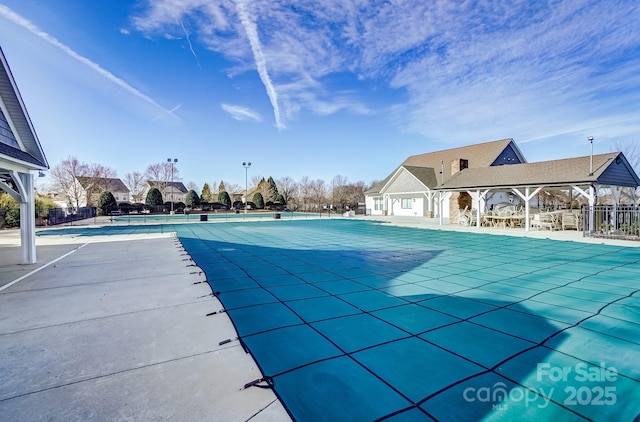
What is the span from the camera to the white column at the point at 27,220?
740 centimetres

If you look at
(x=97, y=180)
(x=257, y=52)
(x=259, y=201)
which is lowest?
(x=259, y=201)

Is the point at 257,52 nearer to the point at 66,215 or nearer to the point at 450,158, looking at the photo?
the point at 66,215

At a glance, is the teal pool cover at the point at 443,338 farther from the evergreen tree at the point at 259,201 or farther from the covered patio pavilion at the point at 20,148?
the evergreen tree at the point at 259,201

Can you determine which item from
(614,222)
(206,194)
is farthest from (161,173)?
(614,222)

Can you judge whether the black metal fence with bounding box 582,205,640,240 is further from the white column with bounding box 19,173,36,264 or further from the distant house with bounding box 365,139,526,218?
the white column with bounding box 19,173,36,264

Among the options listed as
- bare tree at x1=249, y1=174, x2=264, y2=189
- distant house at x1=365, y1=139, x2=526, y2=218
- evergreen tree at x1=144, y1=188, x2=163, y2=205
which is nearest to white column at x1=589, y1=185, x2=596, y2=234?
distant house at x1=365, y1=139, x2=526, y2=218

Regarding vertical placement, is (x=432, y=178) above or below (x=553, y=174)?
above

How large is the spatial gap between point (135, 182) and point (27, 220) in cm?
5221

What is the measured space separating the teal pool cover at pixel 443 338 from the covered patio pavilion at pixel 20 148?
5.14 metres

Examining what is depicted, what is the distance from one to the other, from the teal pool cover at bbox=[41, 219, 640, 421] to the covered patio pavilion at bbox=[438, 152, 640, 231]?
29.1ft

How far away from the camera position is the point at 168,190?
5469 cm

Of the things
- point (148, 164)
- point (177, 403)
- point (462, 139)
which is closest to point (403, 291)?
point (177, 403)

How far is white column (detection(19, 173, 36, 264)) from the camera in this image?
7.40 meters

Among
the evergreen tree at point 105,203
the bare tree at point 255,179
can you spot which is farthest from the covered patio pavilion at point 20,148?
the bare tree at point 255,179
